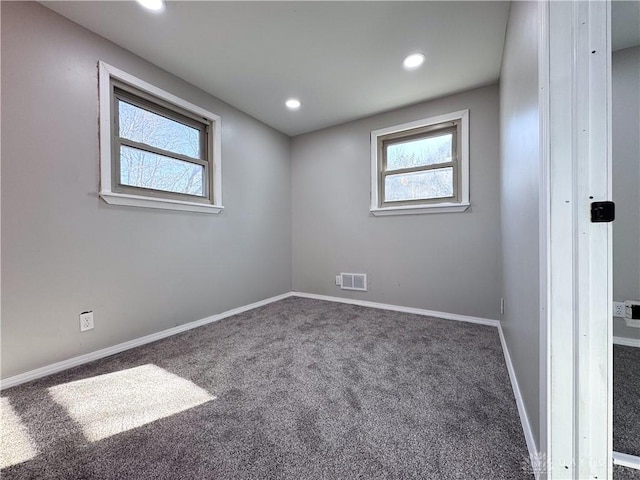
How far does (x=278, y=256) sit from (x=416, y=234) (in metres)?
1.84

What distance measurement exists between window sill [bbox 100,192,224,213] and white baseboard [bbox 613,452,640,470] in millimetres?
3026

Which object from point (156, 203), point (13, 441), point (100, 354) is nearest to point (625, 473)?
point (13, 441)

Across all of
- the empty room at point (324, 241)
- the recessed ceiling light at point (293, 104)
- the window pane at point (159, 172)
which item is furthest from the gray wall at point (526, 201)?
the window pane at point (159, 172)

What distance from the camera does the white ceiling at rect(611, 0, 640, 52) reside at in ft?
5.19

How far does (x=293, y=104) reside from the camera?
2.83 metres

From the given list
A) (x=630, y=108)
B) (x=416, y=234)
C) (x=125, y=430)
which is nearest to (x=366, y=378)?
(x=125, y=430)

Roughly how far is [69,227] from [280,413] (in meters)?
1.86

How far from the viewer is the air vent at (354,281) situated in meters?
3.20

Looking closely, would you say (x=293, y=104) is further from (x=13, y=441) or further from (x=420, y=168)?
(x=13, y=441)

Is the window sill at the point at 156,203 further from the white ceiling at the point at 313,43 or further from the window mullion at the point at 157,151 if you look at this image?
the white ceiling at the point at 313,43

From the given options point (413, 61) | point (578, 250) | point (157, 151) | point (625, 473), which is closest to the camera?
point (578, 250)

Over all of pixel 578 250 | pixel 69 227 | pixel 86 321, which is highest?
pixel 69 227

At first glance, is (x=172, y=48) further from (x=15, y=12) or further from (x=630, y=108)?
(x=630, y=108)

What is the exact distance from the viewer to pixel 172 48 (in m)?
1.98
